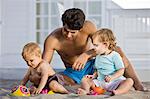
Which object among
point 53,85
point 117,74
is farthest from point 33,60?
point 117,74

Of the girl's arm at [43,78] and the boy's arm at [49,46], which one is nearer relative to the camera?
the girl's arm at [43,78]

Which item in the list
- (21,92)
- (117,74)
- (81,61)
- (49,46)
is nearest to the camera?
(21,92)

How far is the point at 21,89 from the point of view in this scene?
1.98 meters

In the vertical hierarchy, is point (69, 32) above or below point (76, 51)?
above

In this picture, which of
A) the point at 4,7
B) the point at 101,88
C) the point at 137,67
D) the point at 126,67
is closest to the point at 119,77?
the point at 101,88

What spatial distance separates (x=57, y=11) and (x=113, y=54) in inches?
171

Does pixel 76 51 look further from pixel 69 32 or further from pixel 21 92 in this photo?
pixel 21 92

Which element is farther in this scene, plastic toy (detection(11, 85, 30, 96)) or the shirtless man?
the shirtless man

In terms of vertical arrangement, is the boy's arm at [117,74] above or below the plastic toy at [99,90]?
above

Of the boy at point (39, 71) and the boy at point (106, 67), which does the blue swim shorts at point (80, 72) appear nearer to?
the boy at point (106, 67)

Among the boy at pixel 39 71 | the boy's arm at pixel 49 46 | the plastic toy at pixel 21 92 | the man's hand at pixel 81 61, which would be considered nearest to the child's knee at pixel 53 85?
the boy at pixel 39 71

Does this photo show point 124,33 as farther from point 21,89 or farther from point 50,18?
point 21,89

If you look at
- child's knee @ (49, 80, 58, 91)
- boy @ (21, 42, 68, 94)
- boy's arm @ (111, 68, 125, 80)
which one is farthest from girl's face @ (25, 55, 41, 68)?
boy's arm @ (111, 68, 125, 80)

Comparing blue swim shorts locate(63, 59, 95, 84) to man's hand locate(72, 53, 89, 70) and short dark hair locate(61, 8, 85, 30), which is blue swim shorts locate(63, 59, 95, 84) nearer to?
man's hand locate(72, 53, 89, 70)
